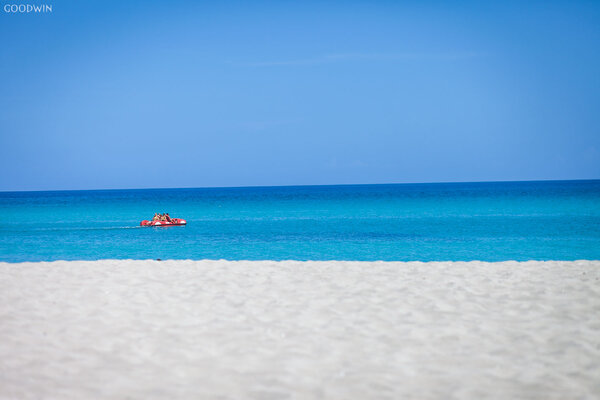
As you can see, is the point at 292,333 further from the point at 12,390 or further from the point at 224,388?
the point at 12,390

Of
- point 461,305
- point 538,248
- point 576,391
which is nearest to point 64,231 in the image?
point 538,248

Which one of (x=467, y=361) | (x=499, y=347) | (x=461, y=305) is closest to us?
(x=467, y=361)

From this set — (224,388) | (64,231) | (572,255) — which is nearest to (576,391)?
(224,388)

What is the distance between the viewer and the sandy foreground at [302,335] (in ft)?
14.9

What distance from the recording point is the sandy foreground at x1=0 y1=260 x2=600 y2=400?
4.54 meters

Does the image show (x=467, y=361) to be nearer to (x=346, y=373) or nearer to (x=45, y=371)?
(x=346, y=373)

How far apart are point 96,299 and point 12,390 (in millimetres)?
3548

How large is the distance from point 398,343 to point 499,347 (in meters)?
0.96

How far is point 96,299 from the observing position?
786 cm

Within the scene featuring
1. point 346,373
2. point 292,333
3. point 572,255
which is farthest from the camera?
point 572,255

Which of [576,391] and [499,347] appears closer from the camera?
[576,391]

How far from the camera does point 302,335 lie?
19.8 ft

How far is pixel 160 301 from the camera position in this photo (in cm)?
777

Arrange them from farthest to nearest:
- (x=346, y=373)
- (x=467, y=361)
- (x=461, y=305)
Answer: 1. (x=461, y=305)
2. (x=467, y=361)
3. (x=346, y=373)
